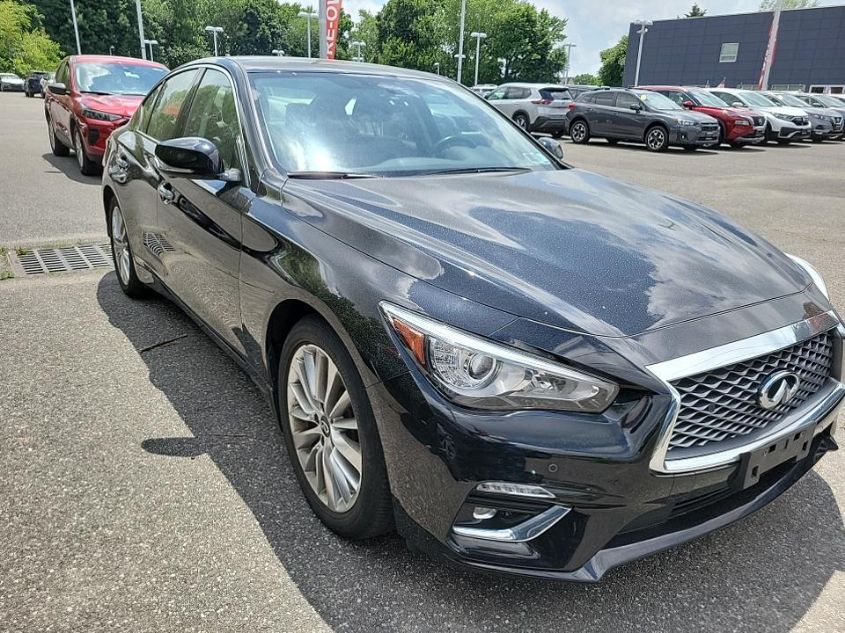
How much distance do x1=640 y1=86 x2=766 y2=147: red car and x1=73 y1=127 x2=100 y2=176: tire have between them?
15.9m

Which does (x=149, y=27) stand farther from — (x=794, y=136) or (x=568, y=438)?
(x=568, y=438)

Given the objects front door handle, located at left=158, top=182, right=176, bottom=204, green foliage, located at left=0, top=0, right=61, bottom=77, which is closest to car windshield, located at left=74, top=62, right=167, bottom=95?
front door handle, located at left=158, top=182, right=176, bottom=204

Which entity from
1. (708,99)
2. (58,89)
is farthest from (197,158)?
(708,99)

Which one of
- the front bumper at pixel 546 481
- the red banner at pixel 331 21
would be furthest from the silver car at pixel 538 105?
the front bumper at pixel 546 481

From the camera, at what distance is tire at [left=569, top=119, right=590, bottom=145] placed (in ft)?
66.1

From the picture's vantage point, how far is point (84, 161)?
10.1 m

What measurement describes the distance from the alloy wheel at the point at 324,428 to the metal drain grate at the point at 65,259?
3910mm

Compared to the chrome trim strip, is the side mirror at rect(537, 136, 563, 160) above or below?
above

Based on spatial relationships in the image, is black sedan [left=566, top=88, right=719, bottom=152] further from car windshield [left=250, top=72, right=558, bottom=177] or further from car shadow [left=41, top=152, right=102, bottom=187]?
car windshield [left=250, top=72, right=558, bottom=177]

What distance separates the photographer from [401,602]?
2139 millimetres

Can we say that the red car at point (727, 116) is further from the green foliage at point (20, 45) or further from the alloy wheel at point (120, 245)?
the green foliage at point (20, 45)

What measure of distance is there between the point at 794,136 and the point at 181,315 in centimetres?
2191

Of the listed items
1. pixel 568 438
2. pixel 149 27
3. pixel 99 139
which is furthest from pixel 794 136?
pixel 149 27

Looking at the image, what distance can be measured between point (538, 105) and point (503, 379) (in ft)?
69.5
